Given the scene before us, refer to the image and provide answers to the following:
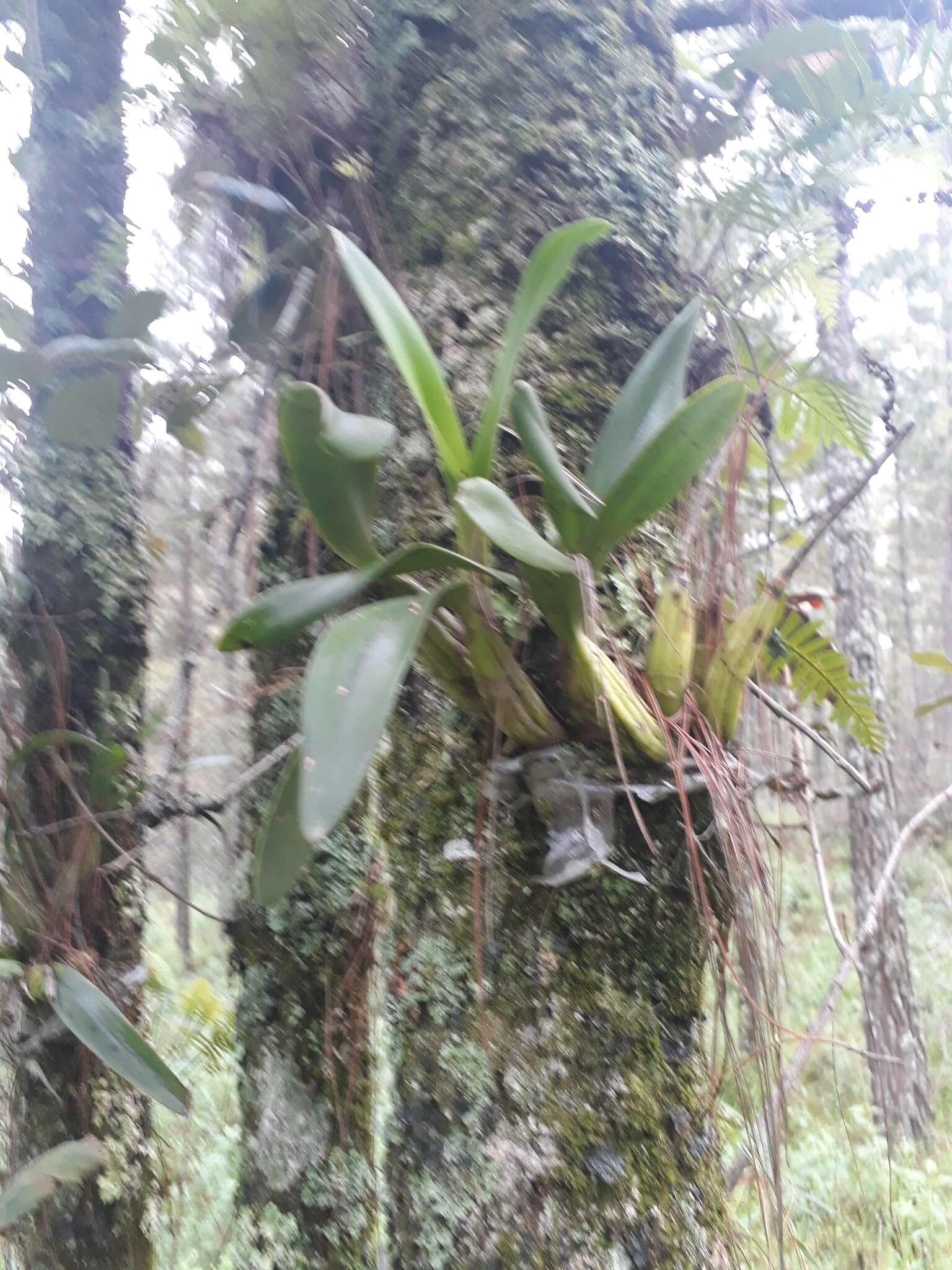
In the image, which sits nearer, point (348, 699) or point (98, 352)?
point (348, 699)

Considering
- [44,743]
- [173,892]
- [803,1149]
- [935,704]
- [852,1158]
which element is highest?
[935,704]

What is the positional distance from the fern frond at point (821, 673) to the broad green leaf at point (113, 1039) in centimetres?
82

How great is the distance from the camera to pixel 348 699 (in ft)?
1.42

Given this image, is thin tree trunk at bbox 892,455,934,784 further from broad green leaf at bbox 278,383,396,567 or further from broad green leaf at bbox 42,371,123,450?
broad green leaf at bbox 278,383,396,567

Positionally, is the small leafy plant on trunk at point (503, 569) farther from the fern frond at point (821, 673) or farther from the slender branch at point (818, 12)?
the slender branch at point (818, 12)

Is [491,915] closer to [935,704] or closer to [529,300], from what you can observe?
[529,300]

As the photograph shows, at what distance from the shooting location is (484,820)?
0.62m

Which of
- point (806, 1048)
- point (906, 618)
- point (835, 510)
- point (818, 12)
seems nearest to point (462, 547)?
point (835, 510)

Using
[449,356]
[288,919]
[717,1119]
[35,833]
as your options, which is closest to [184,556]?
[35,833]

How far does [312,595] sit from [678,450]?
0.26 meters

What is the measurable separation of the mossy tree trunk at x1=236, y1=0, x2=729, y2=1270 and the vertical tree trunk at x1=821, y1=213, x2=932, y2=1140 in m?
2.04

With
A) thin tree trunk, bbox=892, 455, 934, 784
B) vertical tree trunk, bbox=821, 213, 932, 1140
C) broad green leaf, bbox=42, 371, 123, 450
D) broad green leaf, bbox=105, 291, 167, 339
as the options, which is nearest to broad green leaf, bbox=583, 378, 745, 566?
broad green leaf, bbox=105, 291, 167, 339

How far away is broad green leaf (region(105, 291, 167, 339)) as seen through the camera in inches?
46.6

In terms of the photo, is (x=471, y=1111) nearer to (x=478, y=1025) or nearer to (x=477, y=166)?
(x=478, y=1025)
